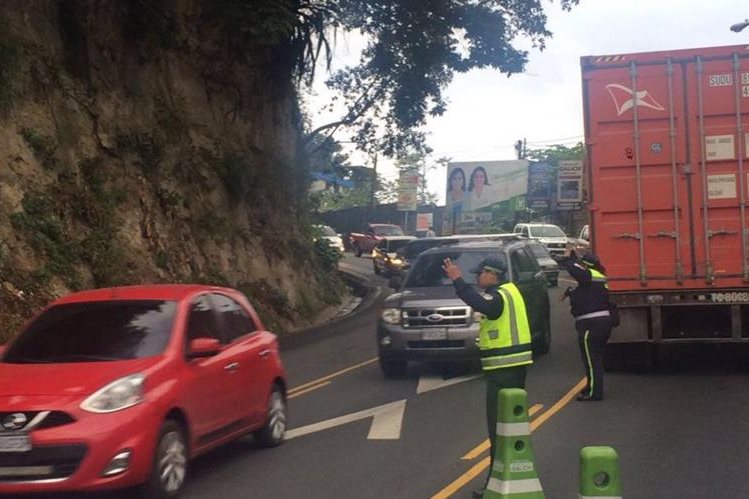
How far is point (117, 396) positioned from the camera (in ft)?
22.8

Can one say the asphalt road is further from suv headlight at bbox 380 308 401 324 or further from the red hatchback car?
suv headlight at bbox 380 308 401 324

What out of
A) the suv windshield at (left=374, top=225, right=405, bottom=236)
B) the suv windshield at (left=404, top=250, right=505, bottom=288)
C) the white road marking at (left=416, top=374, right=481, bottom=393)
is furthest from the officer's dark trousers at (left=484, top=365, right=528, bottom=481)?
the suv windshield at (left=374, top=225, right=405, bottom=236)

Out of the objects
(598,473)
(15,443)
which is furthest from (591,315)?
(15,443)

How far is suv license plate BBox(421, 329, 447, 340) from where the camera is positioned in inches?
524

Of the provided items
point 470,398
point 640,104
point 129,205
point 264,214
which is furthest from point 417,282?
point 264,214

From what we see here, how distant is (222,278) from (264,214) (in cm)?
393

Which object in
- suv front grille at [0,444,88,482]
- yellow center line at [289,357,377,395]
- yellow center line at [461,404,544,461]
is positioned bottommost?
yellow center line at [289,357,377,395]

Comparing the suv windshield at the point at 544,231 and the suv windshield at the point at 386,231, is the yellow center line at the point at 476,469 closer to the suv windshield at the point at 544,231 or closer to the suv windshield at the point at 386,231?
the suv windshield at the point at 544,231

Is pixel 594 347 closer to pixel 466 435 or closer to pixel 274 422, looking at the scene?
pixel 466 435

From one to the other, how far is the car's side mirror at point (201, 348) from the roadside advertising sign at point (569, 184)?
2211 inches

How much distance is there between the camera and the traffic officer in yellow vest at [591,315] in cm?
1145

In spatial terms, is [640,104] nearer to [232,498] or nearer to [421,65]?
[232,498]

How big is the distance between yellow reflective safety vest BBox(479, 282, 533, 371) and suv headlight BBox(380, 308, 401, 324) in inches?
244

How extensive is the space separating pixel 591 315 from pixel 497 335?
4675 millimetres
